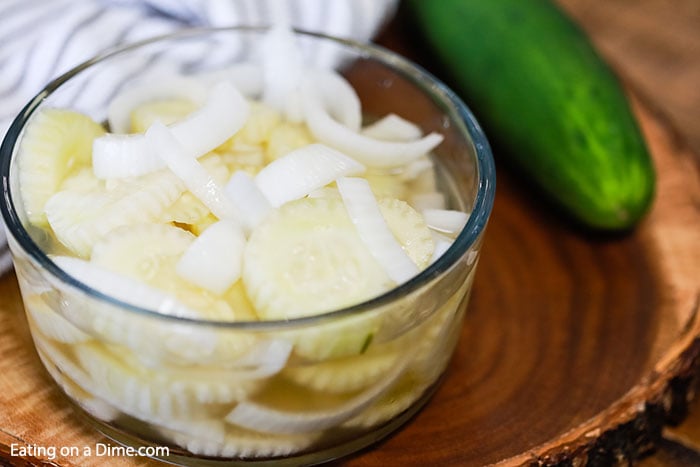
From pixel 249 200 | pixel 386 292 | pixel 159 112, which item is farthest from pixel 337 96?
pixel 386 292

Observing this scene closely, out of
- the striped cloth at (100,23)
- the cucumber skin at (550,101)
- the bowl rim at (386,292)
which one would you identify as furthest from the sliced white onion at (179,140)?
the cucumber skin at (550,101)

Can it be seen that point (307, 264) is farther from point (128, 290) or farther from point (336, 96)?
point (336, 96)

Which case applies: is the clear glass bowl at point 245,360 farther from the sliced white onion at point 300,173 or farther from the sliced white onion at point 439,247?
the sliced white onion at point 300,173

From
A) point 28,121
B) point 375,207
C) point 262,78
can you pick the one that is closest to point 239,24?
point 262,78

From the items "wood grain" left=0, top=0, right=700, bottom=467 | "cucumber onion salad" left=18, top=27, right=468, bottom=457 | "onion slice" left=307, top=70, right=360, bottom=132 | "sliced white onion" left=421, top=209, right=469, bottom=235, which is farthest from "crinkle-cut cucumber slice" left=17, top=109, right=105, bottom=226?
"sliced white onion" left=421, top=209, right=469, bottom=235

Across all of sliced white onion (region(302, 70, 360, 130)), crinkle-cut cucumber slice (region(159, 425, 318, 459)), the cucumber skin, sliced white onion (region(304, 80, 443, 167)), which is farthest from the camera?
the cucumber skin

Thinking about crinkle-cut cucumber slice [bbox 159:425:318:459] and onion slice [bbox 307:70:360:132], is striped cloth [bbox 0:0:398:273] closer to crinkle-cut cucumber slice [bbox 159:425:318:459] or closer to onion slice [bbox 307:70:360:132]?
onion slice [bbox 307:70:360:132]
